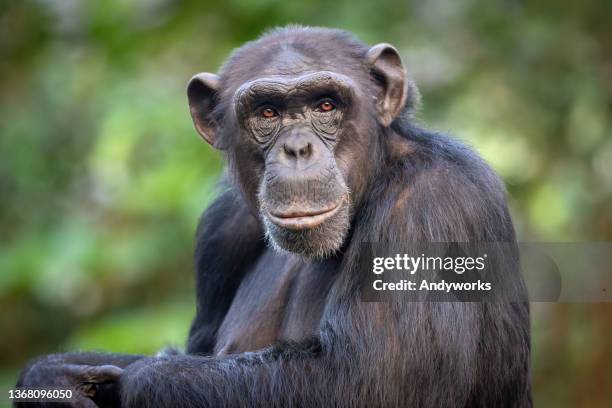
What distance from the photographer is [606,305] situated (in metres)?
10.8

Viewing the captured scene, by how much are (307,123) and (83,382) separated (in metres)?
1.81

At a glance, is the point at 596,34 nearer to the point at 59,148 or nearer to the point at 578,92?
the point at 578,92

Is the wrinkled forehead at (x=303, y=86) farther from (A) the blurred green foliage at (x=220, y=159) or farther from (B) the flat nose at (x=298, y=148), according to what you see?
(A) the blurred green foliage at (x=220, y=159)

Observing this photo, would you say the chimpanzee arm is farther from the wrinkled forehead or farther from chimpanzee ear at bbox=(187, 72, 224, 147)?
chimpanzee ear at bbox=(187, 72, 224, 147)

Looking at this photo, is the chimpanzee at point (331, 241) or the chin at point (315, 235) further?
the chin at point (315, 235)

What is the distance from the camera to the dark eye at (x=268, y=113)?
5.77 meters

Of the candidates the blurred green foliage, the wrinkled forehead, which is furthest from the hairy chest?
the blurred green foliage

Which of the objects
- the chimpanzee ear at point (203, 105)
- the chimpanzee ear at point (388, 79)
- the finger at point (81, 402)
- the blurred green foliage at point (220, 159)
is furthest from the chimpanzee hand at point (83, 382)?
the blurred green foliage at point (220, 159)

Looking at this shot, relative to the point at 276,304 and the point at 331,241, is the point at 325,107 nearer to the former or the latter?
the point at 331,241

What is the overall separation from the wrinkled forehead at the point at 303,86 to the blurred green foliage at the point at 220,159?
3881mm

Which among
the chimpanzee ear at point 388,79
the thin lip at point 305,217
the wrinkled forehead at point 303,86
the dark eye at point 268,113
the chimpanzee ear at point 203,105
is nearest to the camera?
the thin lip at point 305,217

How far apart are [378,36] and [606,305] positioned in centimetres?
358

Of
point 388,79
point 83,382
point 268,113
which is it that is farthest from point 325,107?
point 83,382

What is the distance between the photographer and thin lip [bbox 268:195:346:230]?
5.42m
